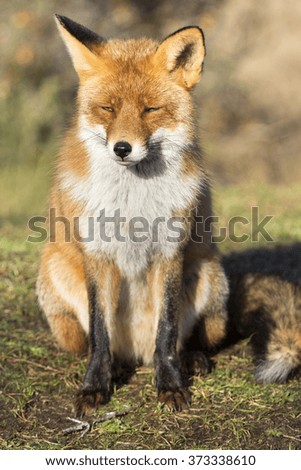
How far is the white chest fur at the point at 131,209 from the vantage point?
4012 millimetres

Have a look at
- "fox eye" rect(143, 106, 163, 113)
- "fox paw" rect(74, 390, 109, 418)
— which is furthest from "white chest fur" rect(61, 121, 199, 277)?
"fox paw" rect(74, 390, 109, 418)

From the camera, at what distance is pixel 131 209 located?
4.03 metres

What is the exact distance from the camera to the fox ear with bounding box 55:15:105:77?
4.01 m

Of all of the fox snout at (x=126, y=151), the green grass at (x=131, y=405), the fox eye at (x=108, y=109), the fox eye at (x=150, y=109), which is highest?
the fox eye at (x=150, y=109)

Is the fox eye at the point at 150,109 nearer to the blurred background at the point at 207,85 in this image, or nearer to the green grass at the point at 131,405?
the green grass at the point at 131,405

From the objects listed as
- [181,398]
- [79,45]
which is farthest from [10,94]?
[181,398]

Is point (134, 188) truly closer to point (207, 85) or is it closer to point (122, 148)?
point (122, 148)

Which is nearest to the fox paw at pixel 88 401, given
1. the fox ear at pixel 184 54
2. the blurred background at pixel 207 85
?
the fox ear at pixel 184 54

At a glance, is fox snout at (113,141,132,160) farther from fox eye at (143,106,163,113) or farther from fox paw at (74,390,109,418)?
fox paw at (74,390,109,418)

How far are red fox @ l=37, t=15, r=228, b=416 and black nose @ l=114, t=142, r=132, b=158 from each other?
102mm

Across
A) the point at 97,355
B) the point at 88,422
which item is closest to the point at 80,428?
the point at 88,422

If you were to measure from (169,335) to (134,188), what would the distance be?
98 centimetres

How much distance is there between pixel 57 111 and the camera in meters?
11.7

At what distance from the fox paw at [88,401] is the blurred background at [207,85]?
4.78 meters
